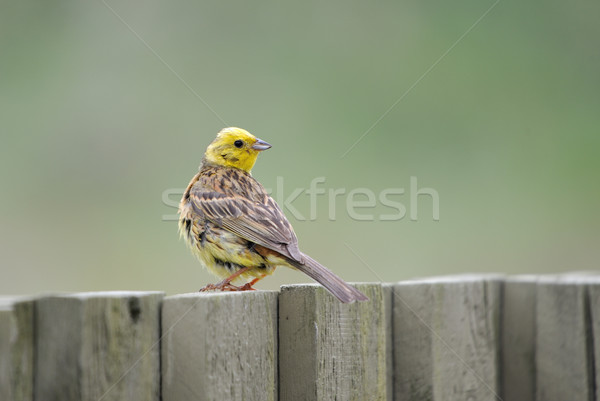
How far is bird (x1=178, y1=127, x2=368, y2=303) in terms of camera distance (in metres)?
4.25

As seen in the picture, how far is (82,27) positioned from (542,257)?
636 cm

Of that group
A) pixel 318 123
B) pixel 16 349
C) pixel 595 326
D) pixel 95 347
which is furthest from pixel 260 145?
pixel 318 123

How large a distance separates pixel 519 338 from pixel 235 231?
1.87 meters

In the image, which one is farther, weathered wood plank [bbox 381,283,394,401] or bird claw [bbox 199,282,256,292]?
bird claw [bbox 199,282,256,292]

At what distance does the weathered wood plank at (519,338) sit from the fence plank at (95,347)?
1.70m

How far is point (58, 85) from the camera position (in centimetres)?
884

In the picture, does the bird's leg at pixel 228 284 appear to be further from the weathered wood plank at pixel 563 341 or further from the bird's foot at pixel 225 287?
the weathered wood plank at pixel 563 341

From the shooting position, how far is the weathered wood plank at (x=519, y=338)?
320cm

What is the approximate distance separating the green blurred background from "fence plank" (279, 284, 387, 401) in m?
4.82

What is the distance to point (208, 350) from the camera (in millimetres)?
2391

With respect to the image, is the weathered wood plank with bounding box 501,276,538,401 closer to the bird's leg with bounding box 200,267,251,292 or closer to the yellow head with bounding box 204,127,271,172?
the bird's leg with bounding box 200,267,251,292

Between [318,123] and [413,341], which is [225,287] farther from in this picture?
[318,123]

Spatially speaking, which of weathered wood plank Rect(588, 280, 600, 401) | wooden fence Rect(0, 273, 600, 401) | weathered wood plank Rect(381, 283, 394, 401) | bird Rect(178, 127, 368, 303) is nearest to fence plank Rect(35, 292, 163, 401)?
wooden fence Rect(0, 273, 600, 401)

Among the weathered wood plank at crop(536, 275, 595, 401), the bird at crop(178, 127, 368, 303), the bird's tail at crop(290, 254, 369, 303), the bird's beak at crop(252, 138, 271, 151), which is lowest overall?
the weathered wood plank at crop(536, 275, 595, 401)
